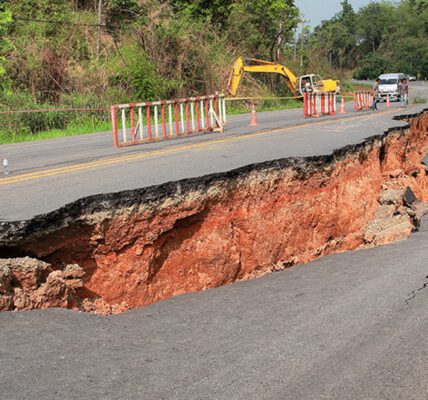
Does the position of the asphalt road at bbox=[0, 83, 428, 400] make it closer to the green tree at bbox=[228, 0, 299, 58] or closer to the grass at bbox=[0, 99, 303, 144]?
the grass at bbox=[0, 99, 303, 144]

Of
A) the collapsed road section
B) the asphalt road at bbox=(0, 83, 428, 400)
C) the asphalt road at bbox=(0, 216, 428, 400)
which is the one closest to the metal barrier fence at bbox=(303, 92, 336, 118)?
the collapsed road section

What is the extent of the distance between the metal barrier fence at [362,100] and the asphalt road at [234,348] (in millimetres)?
25922

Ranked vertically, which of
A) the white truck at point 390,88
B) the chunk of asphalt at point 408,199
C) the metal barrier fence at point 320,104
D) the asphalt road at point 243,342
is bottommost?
the chunk of asphalt at point 408,199

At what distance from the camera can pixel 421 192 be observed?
1554 centimetres

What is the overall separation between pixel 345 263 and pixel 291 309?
8.39 feet

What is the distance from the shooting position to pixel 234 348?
4.88 meters

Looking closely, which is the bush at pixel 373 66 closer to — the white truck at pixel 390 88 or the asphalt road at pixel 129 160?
the white truck at pixel 390 88

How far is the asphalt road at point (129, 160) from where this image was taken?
7911 millimetres

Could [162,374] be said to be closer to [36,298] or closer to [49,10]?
[36,298]

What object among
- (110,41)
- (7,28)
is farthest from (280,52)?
(7,28)

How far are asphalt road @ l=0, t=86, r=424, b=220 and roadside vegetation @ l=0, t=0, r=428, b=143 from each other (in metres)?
7.74

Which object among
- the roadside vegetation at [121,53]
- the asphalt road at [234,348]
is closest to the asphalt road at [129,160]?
the asphalt road at [234,348]

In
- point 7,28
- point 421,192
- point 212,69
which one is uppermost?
point 7,28

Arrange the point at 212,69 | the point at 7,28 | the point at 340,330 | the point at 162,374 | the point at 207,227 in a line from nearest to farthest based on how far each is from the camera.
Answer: the point at 162,374, the point at 340,330, the point at 207,227, the point at 7,28, the point at 212,69
